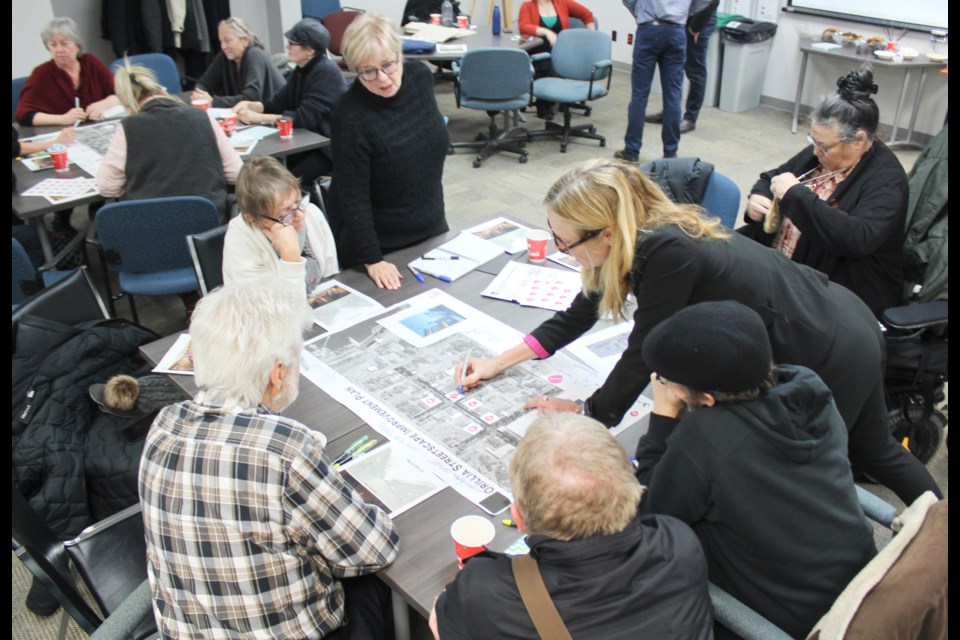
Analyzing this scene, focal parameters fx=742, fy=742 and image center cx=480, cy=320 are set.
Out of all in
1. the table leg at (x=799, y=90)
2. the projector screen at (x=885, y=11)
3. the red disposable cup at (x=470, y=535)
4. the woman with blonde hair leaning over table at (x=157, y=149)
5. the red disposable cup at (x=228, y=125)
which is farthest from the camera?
the table leg at (x=799, y=90)

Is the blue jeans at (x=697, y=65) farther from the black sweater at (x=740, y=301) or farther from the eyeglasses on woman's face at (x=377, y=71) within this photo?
the black sweater at (x=740, y=301)

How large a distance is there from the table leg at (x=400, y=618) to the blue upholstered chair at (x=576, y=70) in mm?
4872

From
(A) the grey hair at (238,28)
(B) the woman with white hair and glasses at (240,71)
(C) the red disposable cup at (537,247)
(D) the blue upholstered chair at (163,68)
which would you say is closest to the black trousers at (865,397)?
(C) the red disposable cup at (537,247)

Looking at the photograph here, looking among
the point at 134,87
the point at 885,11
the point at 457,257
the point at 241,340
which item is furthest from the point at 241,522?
the point at 885,11

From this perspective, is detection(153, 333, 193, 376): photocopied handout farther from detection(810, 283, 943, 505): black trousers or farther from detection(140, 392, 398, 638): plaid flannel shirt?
detection(810, 283, 943, 505): black trousers

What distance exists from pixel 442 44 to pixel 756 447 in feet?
18.1

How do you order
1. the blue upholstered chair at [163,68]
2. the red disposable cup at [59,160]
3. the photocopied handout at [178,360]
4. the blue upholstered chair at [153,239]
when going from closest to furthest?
the photocopied handout at [178,360]
the blue upholstered chair at [153,239]
the red disposable cup at [59,160]
the blue upholstered chair at [163,68]

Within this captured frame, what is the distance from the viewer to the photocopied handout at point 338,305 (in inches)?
92.7

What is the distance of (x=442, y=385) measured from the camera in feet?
6.68

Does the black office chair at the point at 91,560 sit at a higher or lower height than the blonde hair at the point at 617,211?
lower

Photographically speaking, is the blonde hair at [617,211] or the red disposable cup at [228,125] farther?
the red disposable cup at [228,125]

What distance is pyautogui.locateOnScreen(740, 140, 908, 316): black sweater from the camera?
8.04ft
